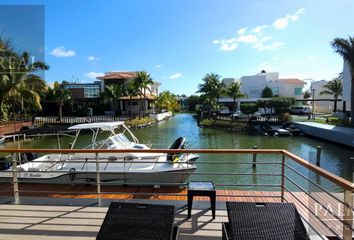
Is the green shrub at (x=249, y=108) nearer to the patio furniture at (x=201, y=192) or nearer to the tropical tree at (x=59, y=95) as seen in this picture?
the tropical tree at (x=59, y=95)

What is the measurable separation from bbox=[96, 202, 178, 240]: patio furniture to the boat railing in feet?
4.48

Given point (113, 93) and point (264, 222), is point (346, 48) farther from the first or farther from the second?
point (113, 93)

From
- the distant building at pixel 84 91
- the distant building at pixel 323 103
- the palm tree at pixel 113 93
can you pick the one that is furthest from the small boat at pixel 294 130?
the distant building at pixel 84 91

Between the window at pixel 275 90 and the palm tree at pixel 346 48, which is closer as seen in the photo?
the palm tree at pixel 346 48

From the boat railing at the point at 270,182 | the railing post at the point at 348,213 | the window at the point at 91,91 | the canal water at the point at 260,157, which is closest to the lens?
the railing post at the point at 348,213

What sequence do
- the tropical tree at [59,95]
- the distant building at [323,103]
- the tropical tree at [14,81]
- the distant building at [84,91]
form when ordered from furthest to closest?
the distant building at [323,103]
the distant building at [84,91]
the tropical tree at [59,95]
the tropical tree at [14,81]

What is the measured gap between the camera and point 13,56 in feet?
96.1

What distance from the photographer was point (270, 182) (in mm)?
12672

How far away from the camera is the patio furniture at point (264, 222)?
2848 mm

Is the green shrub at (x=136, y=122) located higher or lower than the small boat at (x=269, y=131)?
higher

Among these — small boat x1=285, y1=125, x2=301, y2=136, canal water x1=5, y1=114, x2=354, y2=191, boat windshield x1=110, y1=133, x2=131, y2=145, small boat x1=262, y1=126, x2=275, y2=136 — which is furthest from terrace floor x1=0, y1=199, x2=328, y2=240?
small boat x1=285, y1=125, x2=301, y2=136

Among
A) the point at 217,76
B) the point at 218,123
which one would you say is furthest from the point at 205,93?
the point at 218,123

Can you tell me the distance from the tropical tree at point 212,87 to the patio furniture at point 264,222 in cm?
3868

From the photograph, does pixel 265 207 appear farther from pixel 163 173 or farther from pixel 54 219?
pixel 163 173
